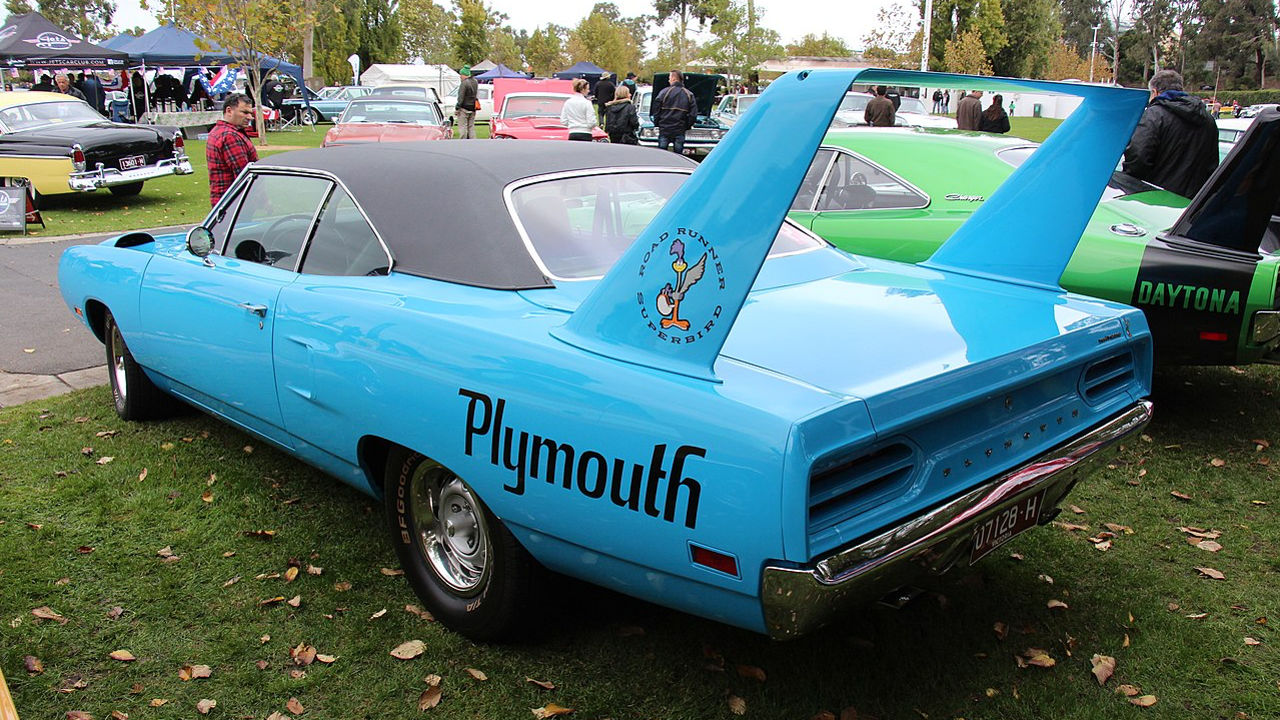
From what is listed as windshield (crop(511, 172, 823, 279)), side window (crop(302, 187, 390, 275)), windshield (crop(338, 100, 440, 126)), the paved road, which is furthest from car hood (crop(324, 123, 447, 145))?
windshield (crop(511, 172, 823, 279))

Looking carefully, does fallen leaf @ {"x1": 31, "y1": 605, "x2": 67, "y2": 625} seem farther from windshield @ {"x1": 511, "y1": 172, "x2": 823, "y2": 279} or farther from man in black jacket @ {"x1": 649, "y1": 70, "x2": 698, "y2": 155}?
man in black jacket @ {"x1": 649, "y1": 70, "x2": 698, "y2": 155}

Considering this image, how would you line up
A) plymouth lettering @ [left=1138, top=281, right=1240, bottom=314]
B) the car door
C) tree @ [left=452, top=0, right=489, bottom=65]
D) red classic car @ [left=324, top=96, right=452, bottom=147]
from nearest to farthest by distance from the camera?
the car door
plymouth lettering @ [left=1138, top=281, right=1240, bottom=314]
red classic car @ [left=324, top=96, right=452, bottom=147]
tree @ [left=452, top=0, right=489, bottom=65]

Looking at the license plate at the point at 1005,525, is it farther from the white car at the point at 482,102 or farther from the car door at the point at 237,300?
the white car at the point at 482,102

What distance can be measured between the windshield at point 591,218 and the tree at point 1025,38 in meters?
56.7

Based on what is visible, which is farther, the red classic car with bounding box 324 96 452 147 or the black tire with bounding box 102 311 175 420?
the red classic car with bounding box 324 96 452 147

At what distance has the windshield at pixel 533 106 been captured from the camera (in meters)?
15.6

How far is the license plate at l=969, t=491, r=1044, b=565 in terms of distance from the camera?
2.48 m

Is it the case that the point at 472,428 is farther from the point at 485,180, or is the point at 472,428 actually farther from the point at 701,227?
the point at 485,180

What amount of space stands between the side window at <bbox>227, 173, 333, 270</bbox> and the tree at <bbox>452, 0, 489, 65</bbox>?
62.4 metres

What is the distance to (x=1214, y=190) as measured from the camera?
15.0ft

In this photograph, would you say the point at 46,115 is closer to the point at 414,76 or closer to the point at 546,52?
the point at 414,76

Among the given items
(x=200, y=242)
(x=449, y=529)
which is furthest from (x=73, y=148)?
(x=449, y=529)

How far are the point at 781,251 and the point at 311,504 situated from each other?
224cm

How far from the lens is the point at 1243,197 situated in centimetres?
450
